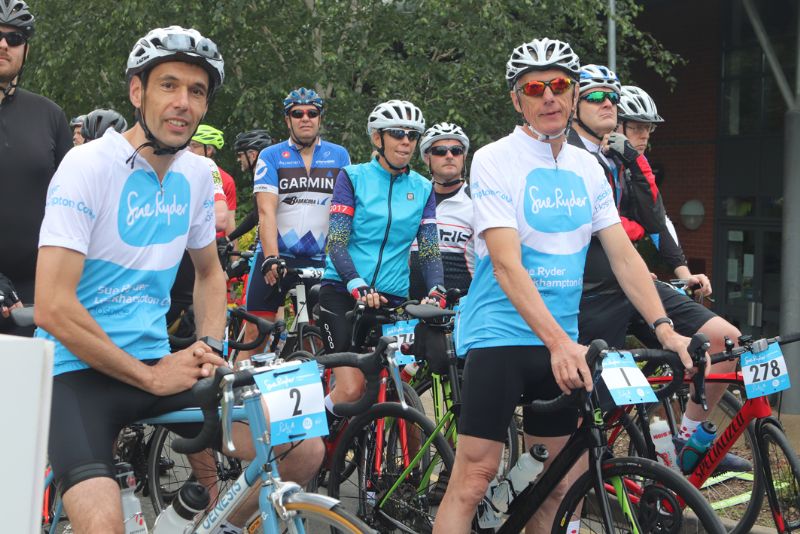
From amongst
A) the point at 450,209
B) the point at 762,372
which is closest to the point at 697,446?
the point at 762,372

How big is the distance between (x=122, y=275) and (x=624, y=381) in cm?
164

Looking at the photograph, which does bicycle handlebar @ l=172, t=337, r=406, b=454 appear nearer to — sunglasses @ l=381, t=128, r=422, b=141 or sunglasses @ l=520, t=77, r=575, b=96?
sunglasses @ l=520, t=77, r=575, b=96

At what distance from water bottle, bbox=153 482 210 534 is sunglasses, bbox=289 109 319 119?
4.20 m

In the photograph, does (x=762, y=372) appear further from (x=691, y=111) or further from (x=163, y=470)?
(x=691, y=111)

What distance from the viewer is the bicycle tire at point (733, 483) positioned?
5.05 meters

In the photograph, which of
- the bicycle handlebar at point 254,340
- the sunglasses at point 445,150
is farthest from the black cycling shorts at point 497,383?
the sunglasses at point 445,150

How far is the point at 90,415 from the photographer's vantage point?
3.23 meters

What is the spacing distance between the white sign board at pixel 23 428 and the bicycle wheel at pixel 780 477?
3.68m

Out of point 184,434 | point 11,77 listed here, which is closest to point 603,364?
point 184,434

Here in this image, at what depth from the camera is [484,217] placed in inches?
150

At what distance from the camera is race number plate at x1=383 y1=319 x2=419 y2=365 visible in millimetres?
5328

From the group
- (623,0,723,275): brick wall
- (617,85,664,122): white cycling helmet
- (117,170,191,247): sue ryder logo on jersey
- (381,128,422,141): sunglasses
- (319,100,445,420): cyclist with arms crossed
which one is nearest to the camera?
(117,170,191,247): sue ryder logo on jersey

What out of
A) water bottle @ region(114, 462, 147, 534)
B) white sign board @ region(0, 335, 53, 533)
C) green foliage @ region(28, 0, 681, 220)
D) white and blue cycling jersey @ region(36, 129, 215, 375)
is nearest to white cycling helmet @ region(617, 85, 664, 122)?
white and blue cycling jersey @ region(36, 129, 215, 375)

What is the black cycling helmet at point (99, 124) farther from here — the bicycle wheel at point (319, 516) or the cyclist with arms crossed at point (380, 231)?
the bicycle wheel at point (319, 516)
